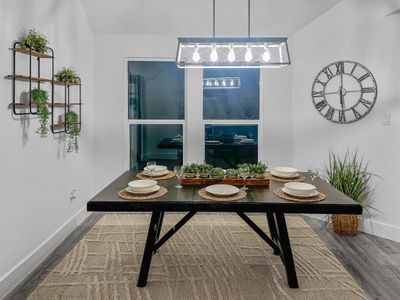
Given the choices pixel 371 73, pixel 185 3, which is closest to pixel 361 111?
pixel 371 73

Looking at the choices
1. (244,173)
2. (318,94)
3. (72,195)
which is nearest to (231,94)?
(318,94)

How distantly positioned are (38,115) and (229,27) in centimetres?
264

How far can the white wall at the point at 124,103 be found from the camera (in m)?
4.38

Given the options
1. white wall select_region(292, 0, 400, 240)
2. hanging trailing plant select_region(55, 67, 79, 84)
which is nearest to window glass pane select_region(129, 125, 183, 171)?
hanging trailing plant select_region(55, 67, 79, 84)

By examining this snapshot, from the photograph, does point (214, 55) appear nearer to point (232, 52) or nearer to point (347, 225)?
point (232, 52)

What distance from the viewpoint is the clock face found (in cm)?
351

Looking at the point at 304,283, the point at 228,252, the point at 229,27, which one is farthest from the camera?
the point at 229,27

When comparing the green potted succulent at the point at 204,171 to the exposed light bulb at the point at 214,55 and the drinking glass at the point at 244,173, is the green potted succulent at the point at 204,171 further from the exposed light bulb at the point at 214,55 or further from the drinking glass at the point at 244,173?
the exposed light bulb at the point at 214,55

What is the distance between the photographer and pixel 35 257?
2.79 meters

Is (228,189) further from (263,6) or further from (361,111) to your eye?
(263,6)

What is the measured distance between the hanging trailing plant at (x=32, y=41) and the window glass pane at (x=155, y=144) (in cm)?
203

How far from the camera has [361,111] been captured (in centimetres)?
357

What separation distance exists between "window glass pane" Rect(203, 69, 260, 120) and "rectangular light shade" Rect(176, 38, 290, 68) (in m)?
1.52

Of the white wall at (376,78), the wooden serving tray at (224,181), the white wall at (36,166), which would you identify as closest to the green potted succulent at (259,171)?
the wooden serving tray at (224,181)
